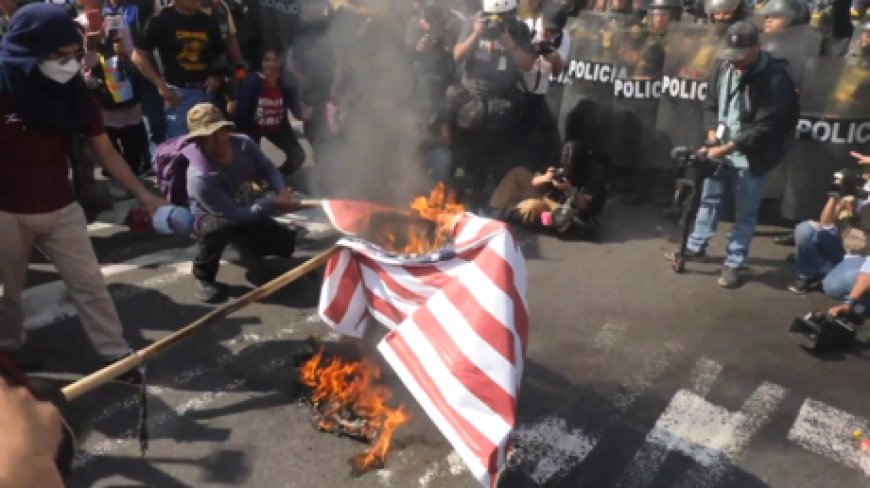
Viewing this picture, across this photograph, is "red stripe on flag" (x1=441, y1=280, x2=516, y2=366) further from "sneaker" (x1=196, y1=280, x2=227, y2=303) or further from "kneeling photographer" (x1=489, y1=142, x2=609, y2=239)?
"kneeling photographer" (x1=489, y1=142, x2=609, y2=239)

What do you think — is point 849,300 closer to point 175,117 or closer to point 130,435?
point 130,435

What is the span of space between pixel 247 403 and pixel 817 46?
6.58 metres

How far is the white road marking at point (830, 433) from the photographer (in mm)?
4012

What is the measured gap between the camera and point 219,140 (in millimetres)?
5309

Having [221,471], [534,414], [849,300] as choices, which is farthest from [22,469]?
[849,300]

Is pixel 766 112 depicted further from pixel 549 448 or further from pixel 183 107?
pixel 183 107

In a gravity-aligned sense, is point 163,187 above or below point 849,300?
above

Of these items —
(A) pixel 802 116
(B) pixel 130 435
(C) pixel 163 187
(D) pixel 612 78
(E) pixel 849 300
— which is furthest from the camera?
(D) pixel 612 78

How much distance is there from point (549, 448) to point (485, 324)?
1.07 meters

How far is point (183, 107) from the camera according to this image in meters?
7.07

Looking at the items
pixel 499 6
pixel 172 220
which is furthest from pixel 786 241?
pixel 172 220

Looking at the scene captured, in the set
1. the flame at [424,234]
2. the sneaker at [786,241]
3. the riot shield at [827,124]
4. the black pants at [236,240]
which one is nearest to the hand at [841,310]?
the sneaker at [786,241]

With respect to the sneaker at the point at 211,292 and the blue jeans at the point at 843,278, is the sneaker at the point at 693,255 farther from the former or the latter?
the sneaker at the point at 211,292

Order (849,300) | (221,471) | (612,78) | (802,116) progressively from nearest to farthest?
1. (221,471)
2. (849,300)
3. (802,116)
4. (612,78)
